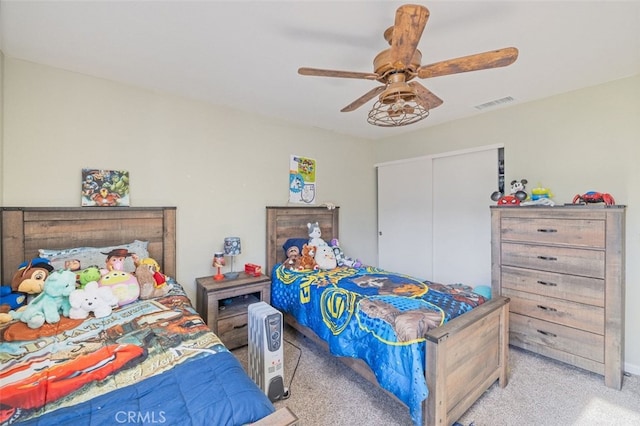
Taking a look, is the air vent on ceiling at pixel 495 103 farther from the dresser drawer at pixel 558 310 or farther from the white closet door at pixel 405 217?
the dresser drawer at pixel 558 310

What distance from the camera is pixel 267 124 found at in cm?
320

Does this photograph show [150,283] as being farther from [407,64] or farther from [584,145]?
[584,145]

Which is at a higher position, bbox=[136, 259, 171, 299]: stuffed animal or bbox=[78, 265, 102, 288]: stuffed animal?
bbox=[78, 265, 102, 288]: stuffed animal

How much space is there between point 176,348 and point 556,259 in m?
2.86

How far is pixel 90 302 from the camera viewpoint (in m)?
1.68

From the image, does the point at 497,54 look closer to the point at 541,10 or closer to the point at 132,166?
the point at 541,10

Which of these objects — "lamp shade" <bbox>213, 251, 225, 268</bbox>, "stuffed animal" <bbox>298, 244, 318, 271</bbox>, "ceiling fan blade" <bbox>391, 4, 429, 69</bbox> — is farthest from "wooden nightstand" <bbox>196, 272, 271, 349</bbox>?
"ceiling fan blade" <bbox>391, 4, 429, 69</bbox>

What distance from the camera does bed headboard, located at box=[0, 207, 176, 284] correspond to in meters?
1.93

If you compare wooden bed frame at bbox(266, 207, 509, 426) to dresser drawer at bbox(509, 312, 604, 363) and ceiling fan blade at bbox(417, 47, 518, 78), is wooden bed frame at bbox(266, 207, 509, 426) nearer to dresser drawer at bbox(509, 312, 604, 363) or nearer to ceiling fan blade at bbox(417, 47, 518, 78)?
dresser drawer at bbox(509, 312, 604, 363)

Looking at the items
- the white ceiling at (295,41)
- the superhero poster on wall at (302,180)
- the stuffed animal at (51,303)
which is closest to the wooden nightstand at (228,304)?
the stuffed animal at (51,303)

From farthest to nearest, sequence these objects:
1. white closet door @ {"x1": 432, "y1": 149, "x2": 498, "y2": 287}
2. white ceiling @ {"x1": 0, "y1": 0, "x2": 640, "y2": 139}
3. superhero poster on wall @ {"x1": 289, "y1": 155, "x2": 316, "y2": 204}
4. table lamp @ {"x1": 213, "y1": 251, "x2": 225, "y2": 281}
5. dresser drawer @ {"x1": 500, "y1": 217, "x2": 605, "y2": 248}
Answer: superhero poster on wall @ {"x1": 289, "y1": 155, "x2": 316, "y2": 204}
white closet door @ {"x1": 432, "y1": 149, "x2": 498, "y2": 287}
table lamp @ {"x1": 213, "y1": 251, "x2": 225, "y2": 281}
dresser drawer @ {"x1": 500, "y1": 217, "x2": 605, "y2": 248}
white ceiling @ {"x1": 0, "y1": 0, "x2": 640, "y2": 139}

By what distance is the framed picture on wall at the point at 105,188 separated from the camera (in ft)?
7.20

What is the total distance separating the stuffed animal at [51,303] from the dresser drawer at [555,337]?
3.46 meters

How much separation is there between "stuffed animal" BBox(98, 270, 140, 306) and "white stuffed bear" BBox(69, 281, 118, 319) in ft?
0.30
